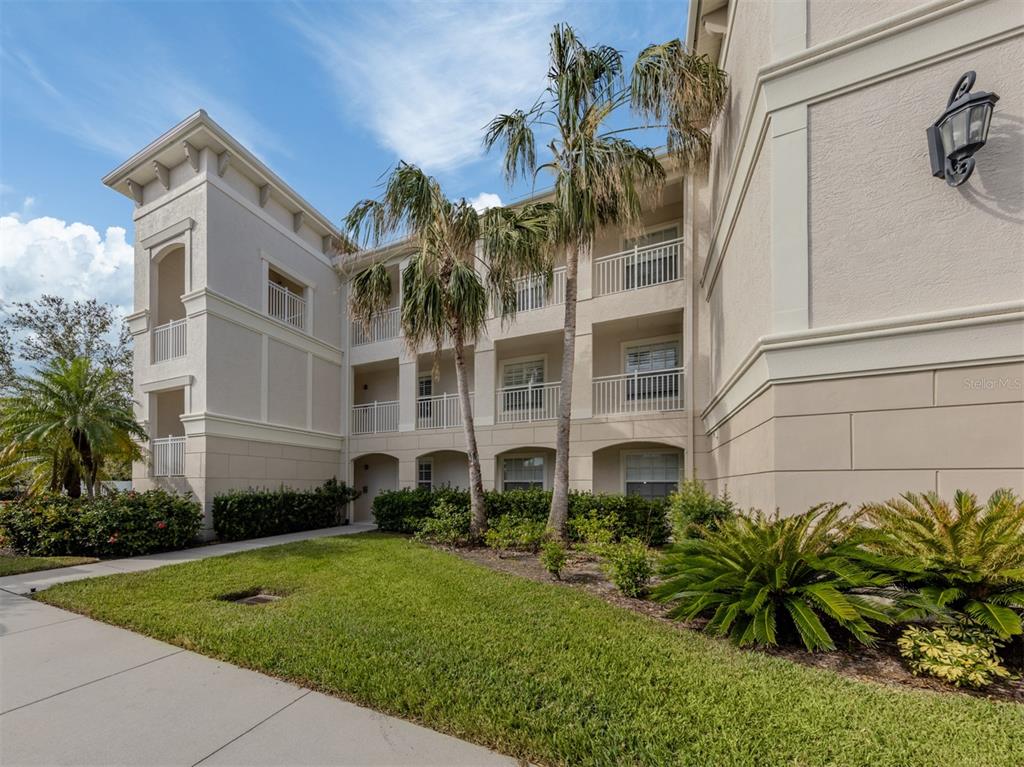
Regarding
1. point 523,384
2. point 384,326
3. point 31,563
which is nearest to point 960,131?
point 523,384

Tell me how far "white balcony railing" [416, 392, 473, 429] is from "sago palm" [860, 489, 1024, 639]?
10.9 metres

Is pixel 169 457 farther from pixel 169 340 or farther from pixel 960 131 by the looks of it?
pixel 960 131

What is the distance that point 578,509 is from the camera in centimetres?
1035

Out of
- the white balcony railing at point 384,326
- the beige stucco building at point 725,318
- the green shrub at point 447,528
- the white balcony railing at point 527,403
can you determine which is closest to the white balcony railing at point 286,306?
the beige stucco building at point 725,318

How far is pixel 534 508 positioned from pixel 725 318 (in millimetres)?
5778

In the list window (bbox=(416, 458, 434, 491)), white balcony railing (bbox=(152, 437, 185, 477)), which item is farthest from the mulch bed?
white balcony railing (bbox=(152, 437, 185, 477))

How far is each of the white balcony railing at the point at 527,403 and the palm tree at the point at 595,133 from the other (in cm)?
330

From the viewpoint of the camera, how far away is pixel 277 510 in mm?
12695

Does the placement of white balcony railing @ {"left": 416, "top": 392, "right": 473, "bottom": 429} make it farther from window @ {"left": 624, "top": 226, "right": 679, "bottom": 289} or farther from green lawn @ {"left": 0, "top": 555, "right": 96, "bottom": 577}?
green lawn @ {"left": 0, "top": 555, "right": 96, "bottom": 577}

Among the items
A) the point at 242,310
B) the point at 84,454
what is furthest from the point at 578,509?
the point at 84,454

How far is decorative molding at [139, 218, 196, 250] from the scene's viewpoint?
40.1ft

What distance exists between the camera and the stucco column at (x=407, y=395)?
48.6 ft

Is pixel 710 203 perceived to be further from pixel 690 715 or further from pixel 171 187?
pixel 171 187

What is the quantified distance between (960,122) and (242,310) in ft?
46.0
